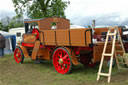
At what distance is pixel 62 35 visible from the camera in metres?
5.45

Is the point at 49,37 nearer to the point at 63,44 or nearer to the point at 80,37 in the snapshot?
the point at 63,44

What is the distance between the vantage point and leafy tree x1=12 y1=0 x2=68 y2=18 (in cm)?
1923

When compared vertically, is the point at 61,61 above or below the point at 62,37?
below

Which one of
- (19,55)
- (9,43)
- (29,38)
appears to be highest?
(29,38)

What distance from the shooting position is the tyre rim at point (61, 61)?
17.9ft

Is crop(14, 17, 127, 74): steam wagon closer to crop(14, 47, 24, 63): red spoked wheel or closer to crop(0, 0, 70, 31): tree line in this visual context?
crop(14, 47, 24, 63): red spoked wheel

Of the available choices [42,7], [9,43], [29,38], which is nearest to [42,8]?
[42,7]

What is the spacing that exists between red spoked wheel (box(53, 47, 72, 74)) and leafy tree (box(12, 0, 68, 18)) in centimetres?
1354

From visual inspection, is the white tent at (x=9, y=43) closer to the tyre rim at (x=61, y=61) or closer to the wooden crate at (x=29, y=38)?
the wooden crate at (x=29, y=38)

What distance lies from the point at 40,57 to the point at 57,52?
4.54ft

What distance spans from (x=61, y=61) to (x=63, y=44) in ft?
1.84

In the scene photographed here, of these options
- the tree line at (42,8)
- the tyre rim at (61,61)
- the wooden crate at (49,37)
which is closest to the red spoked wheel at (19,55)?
the wooden crate at (49,37)

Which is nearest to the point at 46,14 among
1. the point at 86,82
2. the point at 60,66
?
the point at 60,66

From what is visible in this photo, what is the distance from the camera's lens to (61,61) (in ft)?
18.2
